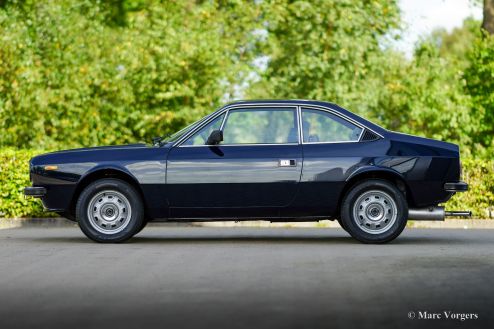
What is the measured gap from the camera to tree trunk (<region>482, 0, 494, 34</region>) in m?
30.7

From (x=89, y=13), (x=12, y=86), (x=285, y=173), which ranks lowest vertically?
(x=285, y=173)

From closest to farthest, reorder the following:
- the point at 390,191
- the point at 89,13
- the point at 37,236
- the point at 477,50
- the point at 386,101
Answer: the point at 390,191, the point at 37,236, the point at 477,50, the point at 386,101, the point at 89,13

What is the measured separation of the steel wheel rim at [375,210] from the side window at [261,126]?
3.83 ft

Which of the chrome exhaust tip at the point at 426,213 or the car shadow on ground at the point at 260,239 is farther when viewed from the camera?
the car shadow on ground at the point at 260,239

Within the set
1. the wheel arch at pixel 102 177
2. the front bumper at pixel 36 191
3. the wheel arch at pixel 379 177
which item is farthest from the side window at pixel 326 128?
the front bumper at pixel 36 191

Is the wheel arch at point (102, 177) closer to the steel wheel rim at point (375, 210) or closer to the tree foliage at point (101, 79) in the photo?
the steel wheel rim at point (375, 210)

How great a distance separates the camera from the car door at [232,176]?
1413 centimetres

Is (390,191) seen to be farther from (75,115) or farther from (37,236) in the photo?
(75,115)

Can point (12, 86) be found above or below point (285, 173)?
above

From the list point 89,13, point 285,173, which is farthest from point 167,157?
point 89,13

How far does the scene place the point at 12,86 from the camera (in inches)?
1041

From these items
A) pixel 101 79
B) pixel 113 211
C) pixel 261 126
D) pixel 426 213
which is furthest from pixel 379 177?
pixel 101 79

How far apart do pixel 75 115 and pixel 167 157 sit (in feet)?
48.8

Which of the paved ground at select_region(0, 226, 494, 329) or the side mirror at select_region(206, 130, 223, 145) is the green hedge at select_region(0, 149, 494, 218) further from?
the side mirror at select_region(206, 130, 223, 145)
